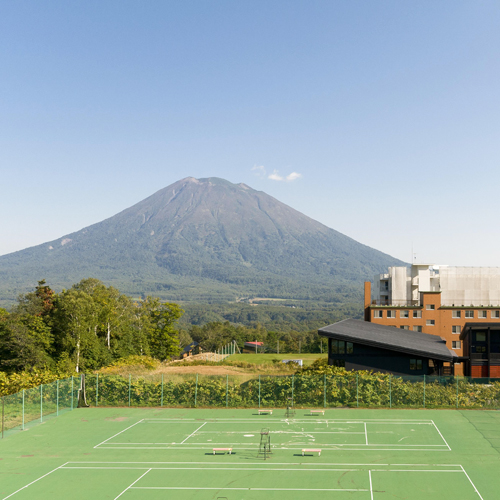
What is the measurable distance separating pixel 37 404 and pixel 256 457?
601 inches

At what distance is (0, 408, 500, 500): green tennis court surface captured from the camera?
19.8 metres

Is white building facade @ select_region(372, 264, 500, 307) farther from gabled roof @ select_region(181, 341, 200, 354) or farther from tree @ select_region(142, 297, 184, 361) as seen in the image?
gabled roof @ select_region(181, 341, 200, 354)

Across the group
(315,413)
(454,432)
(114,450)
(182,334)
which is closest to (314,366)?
(315,413)

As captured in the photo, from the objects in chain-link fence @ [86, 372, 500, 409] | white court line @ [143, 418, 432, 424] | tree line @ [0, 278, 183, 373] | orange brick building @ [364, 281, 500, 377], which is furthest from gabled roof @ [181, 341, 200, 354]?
white court line @ [143, 418, 432, 424]

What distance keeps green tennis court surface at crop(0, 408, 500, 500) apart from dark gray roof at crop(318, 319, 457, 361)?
6821mm

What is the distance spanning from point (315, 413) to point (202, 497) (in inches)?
613

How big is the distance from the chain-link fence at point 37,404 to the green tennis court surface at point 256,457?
34.0 inches

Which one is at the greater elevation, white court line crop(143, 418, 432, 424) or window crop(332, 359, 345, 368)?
window crop(332, 359, 345, 368)

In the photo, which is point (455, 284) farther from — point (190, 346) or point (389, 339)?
point (190, 346)

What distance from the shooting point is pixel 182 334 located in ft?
476

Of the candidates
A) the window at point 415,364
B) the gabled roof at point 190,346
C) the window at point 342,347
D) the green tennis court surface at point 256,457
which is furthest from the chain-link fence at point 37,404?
the gabled roof at point 190,346

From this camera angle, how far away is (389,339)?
43.3 m

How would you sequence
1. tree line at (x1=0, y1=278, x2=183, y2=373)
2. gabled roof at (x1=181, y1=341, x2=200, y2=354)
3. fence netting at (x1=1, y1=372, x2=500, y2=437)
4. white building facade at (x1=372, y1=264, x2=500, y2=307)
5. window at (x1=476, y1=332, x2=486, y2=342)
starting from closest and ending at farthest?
fence netting at (x1=1, y1=372, x2=500, y2=437)
window at (x1=476, y1=332, x2=486, y2=342)
tree line at (x1=0, y1=278, x2=183, y2=373)
white building facade at (x1=372, y1=264, x2=500, y2=307)
gabled roof at (x1=181, y1=341, x2=200, y2=354)

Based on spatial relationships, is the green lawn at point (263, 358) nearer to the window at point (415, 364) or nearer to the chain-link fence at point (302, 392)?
the window at point (415, 364)
